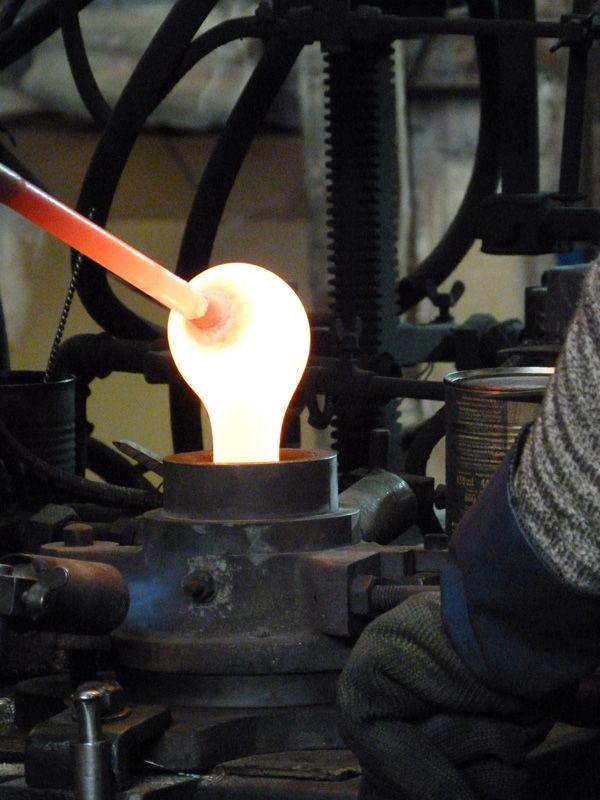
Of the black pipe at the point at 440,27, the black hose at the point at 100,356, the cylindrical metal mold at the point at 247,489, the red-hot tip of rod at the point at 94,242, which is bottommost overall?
the cylindrical metal mold at the point at 247,489

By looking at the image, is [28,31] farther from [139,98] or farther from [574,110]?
[574,110]

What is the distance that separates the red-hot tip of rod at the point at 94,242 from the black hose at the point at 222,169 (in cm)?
89

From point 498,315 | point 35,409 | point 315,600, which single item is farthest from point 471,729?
point 498,315

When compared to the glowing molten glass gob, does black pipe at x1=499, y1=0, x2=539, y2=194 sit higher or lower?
higher

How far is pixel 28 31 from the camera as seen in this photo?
2041 mm

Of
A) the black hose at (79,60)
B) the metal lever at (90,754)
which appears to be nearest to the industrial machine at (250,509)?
the metal lever at (90,754)

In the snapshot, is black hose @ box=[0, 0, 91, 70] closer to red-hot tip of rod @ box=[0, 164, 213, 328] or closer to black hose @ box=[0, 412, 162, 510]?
black hose @ box=[0, 412, 162, 510]

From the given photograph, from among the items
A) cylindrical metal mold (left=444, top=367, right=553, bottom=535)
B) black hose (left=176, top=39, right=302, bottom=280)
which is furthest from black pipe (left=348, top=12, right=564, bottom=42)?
cylindrical metal mold (left=444, top=367, right=553, bottom=535)

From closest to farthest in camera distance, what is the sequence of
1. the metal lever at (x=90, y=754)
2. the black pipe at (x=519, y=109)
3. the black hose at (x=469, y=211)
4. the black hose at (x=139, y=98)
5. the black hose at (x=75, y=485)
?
1. the metal lever at (x=90, y=754)
2. the black hose at (x=75, y=485)
3. the black hose at (x=139, y=98)
4. the black pipe at (x=519, y=109)
5. the black hose at (x=469, y=211)

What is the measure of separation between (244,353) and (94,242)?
133mm

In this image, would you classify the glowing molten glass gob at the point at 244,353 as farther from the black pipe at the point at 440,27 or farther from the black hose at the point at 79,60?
the black hose at the point at 79,60

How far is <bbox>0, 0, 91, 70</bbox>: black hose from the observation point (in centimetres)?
203

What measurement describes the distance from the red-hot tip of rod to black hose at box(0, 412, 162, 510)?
1.49 ft

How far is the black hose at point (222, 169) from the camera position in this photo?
1.82 m
